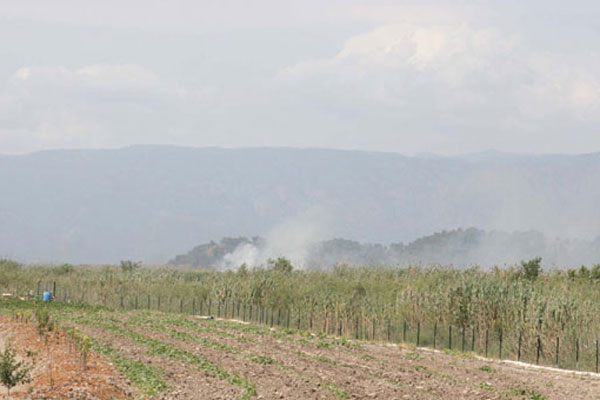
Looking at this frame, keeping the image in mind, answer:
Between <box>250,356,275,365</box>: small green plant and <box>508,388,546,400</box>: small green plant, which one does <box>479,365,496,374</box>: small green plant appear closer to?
<box>508,388,546,400</box>: small green plant

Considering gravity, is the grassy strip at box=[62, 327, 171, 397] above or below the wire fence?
below

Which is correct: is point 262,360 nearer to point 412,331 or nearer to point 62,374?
point 62,374

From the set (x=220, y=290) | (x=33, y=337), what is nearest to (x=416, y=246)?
(x=220, y=290)

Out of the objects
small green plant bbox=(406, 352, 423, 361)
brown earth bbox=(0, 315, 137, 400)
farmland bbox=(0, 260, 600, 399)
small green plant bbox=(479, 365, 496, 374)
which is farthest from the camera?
small green plant bbox=(406, 352, 423, 361)

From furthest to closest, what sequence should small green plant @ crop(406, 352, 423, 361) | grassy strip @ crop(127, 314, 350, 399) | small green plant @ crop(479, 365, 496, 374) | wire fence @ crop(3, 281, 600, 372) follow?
wire fence @ crop(3, 281, 600, 372)
small green plant @ crop(406, 352, 423, 361)
small green plant @ crop(479, 365, 496, 374)
grassy strip @ crop(127, 314, 350, 399)

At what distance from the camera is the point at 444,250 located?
499ft

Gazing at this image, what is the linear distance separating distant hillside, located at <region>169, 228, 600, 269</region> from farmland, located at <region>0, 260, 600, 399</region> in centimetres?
9539

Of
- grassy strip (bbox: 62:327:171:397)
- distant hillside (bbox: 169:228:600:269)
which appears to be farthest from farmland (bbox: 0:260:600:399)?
distant hillside (bbox: 169:228:600:269)

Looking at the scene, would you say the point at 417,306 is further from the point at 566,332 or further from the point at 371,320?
the point at 566,332

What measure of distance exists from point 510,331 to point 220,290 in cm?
1762

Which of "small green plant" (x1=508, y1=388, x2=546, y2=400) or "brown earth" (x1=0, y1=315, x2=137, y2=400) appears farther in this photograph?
"small green plant" (x1=508, y1=388, x2=546, y2=400)

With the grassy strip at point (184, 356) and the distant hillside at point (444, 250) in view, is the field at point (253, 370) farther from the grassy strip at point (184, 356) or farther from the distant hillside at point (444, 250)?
A: the distant hillside at point (444, 250)

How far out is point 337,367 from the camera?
22.0 m

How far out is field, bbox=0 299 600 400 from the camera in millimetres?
17938
